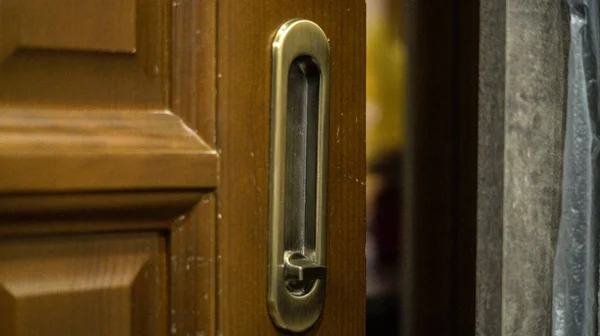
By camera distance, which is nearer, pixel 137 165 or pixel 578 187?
pixel 137 165

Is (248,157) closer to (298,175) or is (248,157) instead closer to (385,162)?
(298,175)

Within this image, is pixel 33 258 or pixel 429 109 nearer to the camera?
pixel 33 258

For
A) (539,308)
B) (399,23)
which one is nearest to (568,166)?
(539,308)

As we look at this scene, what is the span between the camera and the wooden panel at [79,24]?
41cm

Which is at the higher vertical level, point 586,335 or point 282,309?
point 282,309

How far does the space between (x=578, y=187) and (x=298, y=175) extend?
1.61ft

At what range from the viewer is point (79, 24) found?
42 centimetres

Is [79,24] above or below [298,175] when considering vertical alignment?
above

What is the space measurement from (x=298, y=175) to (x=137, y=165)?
12cm

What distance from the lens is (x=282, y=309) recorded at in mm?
463

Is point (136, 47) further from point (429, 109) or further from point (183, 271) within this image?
point (429, 109)

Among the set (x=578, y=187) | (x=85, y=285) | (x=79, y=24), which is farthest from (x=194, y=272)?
(x=578, y=187)

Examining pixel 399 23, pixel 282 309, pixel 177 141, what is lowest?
pixel 282 309

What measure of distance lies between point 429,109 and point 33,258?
597mm
